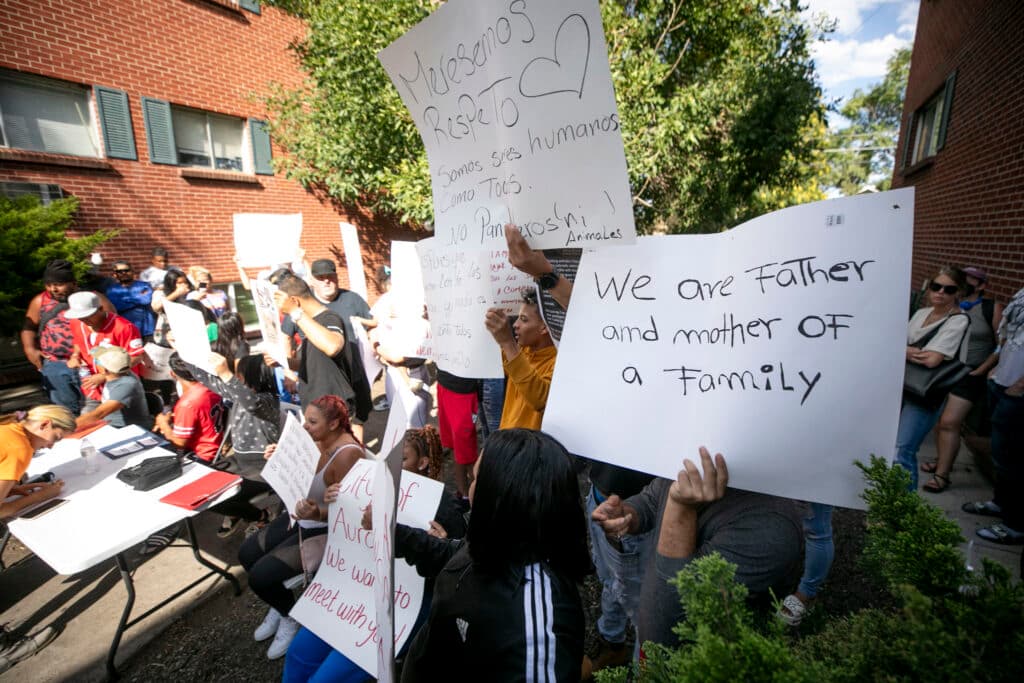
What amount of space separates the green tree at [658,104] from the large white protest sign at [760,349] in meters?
5.10

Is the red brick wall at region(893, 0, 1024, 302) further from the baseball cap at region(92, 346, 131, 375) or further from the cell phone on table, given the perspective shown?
the baseball cap at region(92, 346, 131, 375)

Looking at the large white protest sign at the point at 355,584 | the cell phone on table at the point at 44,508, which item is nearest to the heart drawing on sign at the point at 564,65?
the large white protest sign at the point at 355,584

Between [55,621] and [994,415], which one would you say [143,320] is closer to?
[55,621]

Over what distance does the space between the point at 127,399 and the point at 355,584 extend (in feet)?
10.6

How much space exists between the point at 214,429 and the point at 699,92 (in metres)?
6.59

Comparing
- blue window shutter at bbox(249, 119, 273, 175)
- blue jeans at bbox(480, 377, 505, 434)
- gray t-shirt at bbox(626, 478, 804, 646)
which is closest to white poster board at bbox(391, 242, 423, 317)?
blue jeans at bbox(480, 377, 505, 434)

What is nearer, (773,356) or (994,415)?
(773,356)

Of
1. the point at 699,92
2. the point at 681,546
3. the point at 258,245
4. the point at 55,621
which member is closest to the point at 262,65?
the point at 258,245

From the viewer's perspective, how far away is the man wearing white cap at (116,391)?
3568mm

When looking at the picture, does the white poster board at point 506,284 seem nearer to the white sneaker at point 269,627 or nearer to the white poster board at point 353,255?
the white sneaker at point 269,627

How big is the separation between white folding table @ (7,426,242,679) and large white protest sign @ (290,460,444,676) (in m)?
1.10

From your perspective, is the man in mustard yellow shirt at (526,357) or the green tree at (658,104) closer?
the man in mustard yellow shirt at (526,357)

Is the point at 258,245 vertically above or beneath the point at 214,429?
above

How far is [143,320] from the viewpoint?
5.77 metres
